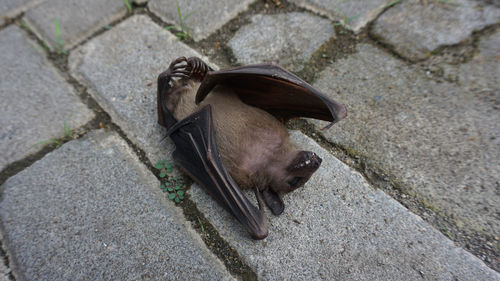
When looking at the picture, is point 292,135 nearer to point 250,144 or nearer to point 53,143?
point 250,144

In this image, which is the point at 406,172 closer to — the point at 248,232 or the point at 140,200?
the point at 248,232

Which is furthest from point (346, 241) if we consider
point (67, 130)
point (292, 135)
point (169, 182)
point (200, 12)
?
point (200, 12)

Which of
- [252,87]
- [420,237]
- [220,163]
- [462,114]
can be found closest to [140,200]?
[220,163]

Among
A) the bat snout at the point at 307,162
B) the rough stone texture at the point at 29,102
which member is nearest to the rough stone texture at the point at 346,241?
the bat snout at the point at 307,162

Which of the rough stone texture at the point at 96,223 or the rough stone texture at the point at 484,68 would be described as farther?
the rough stone texture at the point at 484,68

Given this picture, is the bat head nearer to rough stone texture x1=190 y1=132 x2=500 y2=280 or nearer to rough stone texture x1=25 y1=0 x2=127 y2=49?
rough stone texture x1=190 y1=132 x2=500 y2=280

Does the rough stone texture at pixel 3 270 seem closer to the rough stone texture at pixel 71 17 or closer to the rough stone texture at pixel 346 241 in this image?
the rough stone texture at pixel 346 241

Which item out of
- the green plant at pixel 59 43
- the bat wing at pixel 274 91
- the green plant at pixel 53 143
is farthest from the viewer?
the green plant at pixel 59 43
